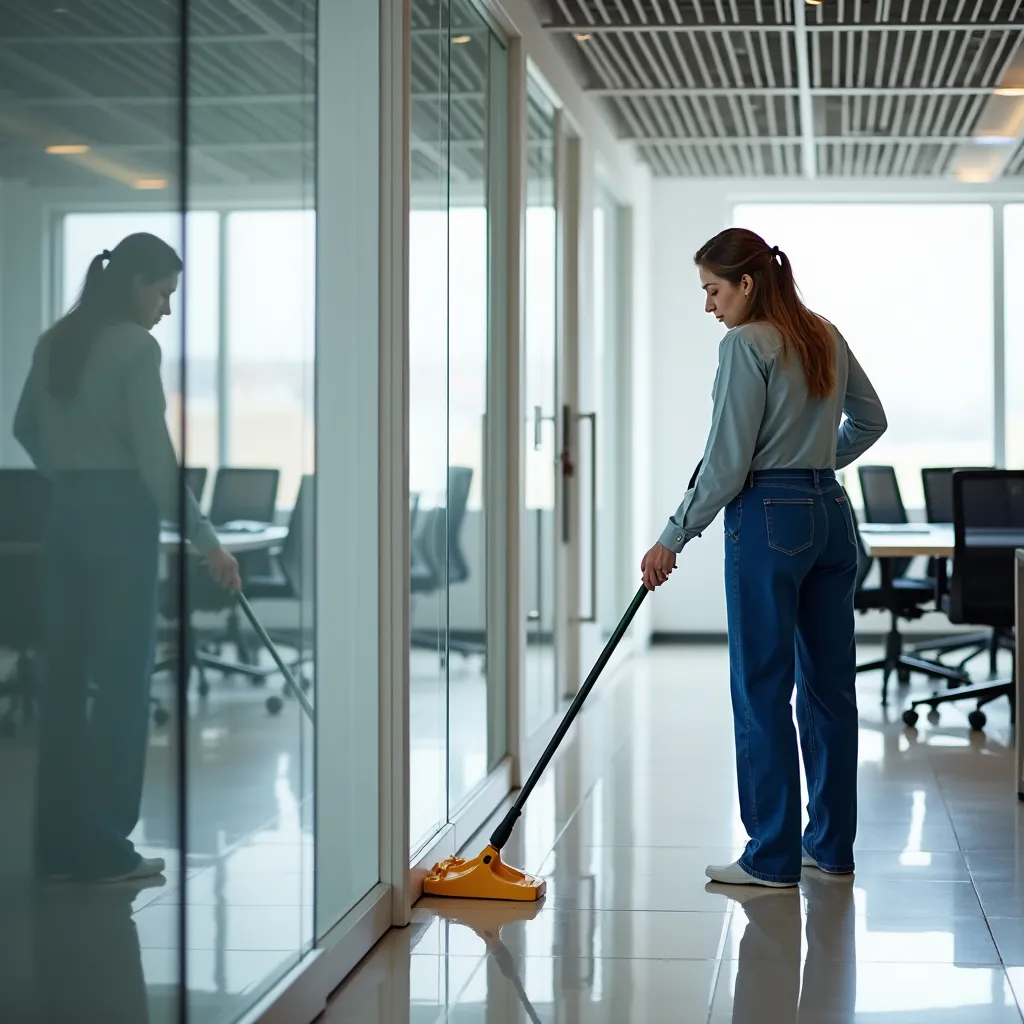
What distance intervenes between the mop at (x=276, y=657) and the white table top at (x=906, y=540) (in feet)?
12.0

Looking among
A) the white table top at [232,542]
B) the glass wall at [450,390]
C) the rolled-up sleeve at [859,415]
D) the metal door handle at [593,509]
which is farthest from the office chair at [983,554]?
the white table top at [232,542]

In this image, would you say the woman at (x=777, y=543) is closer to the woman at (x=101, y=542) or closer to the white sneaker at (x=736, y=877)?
the white sneaker at (x=736, y=877)

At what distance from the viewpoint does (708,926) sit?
3326 mm

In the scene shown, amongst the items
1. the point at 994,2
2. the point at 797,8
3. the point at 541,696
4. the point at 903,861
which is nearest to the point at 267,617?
the point at 903,861

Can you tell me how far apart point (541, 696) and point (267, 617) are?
305 cm

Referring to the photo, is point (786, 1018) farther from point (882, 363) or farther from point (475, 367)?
point (882, 363)

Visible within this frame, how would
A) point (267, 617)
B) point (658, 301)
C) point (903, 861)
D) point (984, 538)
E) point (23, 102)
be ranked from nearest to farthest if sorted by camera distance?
point (23, 102)
point (267, 617)
point (903, 861)
point (984, 538)
point (658, 301)

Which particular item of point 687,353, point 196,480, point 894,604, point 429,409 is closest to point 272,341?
point 196,480

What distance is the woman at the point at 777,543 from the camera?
3449 mm

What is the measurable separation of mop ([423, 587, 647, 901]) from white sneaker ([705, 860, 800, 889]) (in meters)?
0.43

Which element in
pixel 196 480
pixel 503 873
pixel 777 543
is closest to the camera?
pixel 196 480

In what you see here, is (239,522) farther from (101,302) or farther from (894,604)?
(894,604)

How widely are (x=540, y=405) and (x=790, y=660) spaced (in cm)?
224

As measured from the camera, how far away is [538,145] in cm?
554
